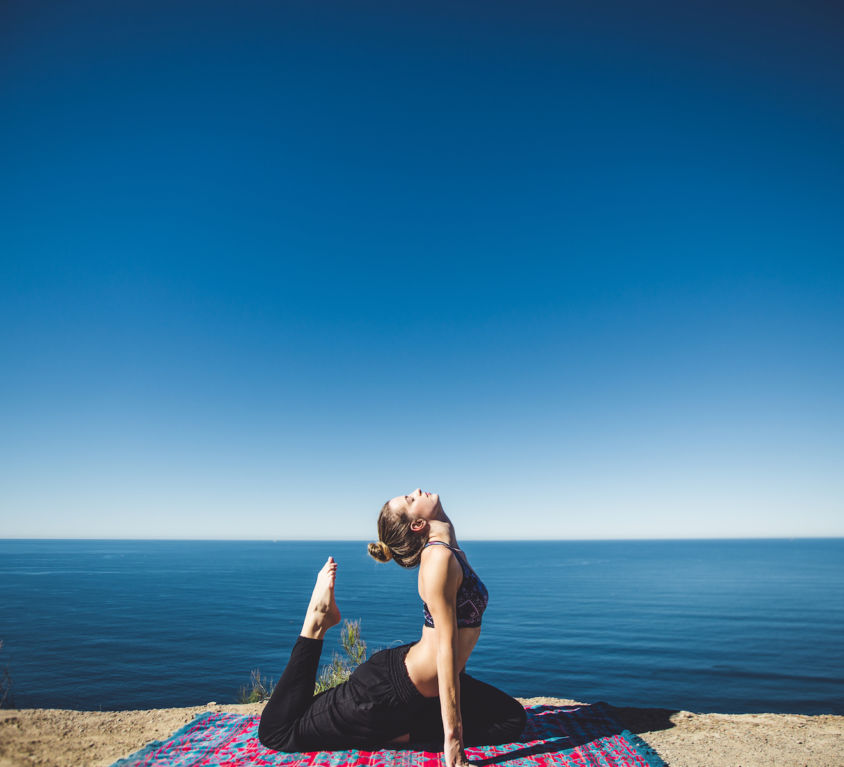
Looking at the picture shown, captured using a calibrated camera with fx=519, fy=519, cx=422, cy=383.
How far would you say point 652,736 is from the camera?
4.88 m

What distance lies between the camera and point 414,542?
376cm

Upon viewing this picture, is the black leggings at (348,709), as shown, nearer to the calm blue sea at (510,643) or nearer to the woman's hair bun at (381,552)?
the woman's hair bun at (381,552)

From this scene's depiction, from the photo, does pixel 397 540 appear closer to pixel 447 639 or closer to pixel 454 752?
pixel 447 639

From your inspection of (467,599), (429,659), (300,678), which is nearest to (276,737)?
(300,678)

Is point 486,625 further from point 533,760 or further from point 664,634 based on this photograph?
point 533,760

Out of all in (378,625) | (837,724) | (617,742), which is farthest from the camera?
(378,625)

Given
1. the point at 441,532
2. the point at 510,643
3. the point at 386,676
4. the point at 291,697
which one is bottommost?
the point at 510,643

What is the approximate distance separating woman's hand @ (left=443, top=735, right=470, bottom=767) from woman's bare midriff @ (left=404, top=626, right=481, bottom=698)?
43 cm

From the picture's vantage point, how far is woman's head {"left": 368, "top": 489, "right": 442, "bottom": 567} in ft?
12.3

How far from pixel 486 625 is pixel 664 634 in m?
10.1

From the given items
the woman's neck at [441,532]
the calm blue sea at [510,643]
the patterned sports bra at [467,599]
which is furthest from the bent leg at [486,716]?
the calm blue sea at [510,643]

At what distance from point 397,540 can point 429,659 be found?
2.77 ft

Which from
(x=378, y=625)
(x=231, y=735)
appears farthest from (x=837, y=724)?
(x=378, y=625)

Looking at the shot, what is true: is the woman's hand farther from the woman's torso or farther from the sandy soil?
the sandy soil
